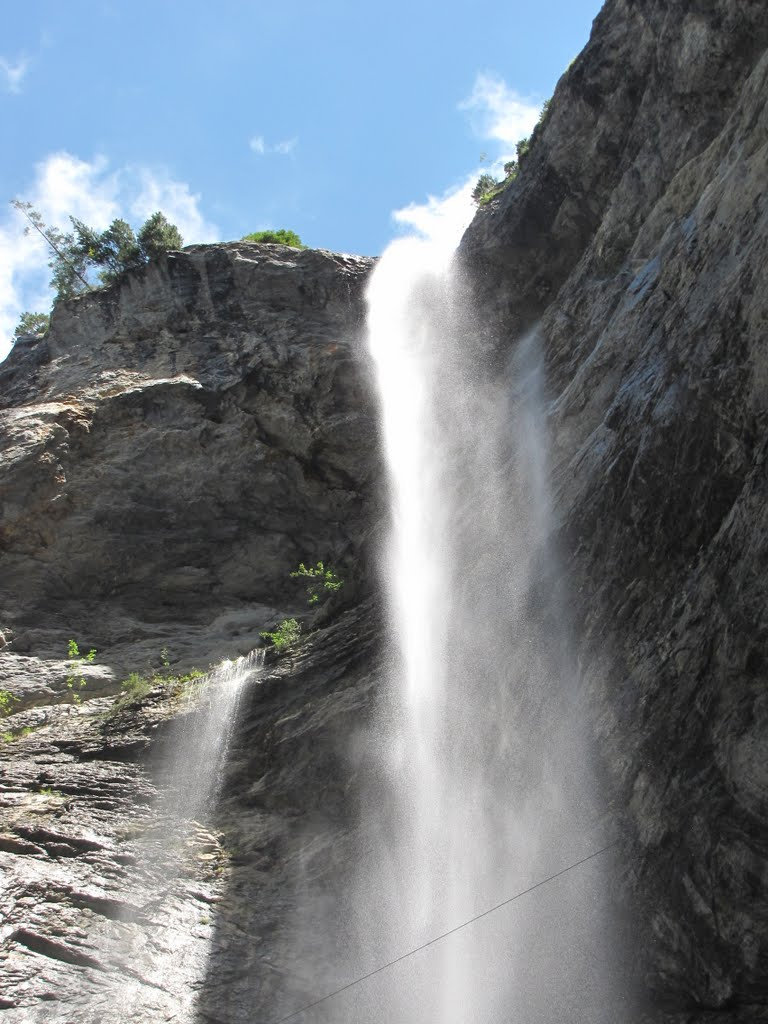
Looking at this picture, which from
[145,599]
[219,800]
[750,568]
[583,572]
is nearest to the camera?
[750,568]

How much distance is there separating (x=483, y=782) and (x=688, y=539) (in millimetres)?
4350

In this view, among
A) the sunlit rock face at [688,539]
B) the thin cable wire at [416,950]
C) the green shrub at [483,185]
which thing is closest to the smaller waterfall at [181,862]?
the thin cable wire at [416,950]

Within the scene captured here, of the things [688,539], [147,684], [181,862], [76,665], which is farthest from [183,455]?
[688,539]

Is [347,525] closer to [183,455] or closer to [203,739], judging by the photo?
[183,455]

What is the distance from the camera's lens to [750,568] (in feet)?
24.0

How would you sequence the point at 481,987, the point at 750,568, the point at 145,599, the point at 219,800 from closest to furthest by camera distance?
the point at 750,568 < the point at 481,987 < the point at 219,800 < the point at 145,599

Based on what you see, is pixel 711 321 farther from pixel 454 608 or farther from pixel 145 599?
pixel 145 599

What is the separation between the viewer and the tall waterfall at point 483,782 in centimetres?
882

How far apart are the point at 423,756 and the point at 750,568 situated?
6.45 meters

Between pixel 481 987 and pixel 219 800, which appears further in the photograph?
pixel 219 800

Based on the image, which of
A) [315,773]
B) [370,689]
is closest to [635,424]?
[370,689]

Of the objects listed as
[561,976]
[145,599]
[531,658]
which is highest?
[145,599]

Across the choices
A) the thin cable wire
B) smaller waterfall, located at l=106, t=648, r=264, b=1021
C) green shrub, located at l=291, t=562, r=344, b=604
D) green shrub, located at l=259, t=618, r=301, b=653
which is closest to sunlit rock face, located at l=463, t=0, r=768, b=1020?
the thin cable wire

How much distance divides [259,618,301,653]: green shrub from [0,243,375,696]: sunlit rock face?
144 cm
